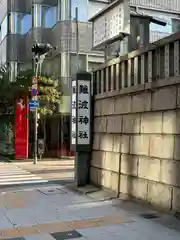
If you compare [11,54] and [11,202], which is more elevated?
[11,54]

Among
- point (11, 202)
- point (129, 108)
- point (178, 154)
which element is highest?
point (129, 108)

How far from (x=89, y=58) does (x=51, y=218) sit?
18445 millimetres

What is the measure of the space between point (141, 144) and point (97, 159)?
2.62 meters

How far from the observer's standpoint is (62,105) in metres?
24.2

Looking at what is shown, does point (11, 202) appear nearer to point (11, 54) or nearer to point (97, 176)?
point (97, 176)

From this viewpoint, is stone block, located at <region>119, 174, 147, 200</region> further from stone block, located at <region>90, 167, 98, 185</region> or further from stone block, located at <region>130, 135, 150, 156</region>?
stone block, located at <region>90, 167, 98, 185</region>

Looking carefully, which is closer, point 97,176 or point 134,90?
point 134,90

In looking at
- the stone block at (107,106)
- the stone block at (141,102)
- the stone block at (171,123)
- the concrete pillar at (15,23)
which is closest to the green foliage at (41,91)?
the concrete pillar at (15,23)

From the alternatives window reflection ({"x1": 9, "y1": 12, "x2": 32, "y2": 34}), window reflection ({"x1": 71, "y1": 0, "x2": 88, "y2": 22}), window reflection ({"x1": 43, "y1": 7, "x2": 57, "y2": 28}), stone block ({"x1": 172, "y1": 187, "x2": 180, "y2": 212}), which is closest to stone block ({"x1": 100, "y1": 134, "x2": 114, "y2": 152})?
stone block ({"x1": 172, "y1": 187, "x2": 180, "y2": 212})

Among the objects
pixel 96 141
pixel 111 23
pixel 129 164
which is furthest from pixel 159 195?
pixel 111 23

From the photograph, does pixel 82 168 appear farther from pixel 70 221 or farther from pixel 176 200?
pixel 176 200

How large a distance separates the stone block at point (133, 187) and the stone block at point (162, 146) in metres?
0.79

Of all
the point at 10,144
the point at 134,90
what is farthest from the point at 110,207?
the point at 10,144

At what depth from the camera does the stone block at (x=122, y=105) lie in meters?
9.62
